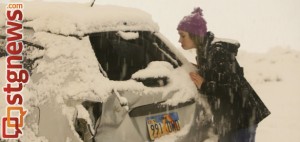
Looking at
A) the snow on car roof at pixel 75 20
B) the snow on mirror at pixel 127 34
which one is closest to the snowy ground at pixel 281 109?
the snow on mirror at pixel 127 34

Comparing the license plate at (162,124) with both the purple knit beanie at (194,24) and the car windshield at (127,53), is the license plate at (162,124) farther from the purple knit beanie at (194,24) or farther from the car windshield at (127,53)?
the purple knit beanie at (194,24)

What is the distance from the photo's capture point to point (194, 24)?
3.92 metres

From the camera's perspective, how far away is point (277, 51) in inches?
1272

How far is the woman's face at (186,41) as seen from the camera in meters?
3.90

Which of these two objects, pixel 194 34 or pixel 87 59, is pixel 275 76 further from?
pixel 87 59

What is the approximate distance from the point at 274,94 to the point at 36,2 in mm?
10322

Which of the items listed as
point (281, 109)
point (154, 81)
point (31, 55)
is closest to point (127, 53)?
point (154, 81)

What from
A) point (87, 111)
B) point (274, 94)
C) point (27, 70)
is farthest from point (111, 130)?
point (274, 94)

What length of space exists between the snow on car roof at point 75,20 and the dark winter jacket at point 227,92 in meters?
0.73

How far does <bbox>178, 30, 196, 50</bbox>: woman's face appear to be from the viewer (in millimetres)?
3902

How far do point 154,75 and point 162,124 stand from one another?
366 millimetres

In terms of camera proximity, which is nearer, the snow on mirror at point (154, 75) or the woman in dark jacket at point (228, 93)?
the snow on mirror at point (154, 75)

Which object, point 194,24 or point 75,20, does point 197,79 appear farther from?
point 75,20

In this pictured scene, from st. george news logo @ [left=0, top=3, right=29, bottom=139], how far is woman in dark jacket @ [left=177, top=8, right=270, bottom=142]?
4.72 feet
